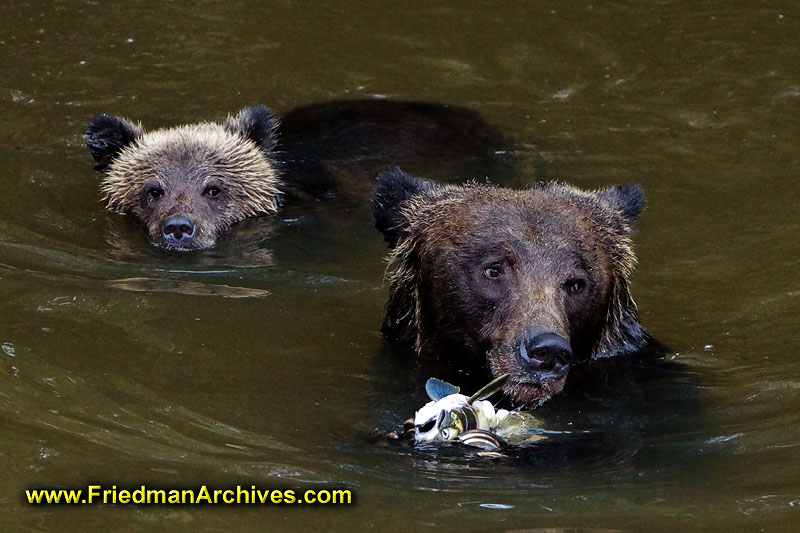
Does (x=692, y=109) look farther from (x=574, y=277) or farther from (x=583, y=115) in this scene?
(x=574, y=277)

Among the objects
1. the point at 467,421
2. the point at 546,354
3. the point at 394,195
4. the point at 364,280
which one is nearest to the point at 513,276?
the point at 546,354

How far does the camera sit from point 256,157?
12.6 m

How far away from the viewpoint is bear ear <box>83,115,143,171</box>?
1227 centimetres

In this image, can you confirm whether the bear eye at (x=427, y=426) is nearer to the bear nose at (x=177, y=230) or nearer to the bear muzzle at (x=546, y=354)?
the bear muzzle at (x=546, y=354)

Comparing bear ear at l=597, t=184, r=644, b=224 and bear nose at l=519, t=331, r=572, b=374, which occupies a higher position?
bear ear at l=597, t=184, r=644, b=224

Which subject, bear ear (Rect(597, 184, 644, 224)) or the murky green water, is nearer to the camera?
the murky green water

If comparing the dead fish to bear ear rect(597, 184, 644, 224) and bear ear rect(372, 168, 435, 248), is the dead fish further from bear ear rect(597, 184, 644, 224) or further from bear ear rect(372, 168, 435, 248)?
bear ear rect(597, 184, 644, 224)

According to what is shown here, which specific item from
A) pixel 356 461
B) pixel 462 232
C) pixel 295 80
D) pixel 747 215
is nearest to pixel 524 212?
pixel 462 232

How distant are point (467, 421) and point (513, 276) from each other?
1.10m

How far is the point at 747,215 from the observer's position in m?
11.2

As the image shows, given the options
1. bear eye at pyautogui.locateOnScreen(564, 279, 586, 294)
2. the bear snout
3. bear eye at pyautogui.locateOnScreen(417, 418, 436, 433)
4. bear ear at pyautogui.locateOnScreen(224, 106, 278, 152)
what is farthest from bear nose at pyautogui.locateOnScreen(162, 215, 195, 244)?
bear eye at pyautogui.locateOnScreen(417, 418, 436, 433)

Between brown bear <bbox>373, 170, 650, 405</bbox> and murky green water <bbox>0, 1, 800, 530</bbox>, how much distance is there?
383 millimetres

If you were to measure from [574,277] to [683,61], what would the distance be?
7805 mm

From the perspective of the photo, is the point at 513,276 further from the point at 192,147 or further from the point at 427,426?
the point at 192,147
